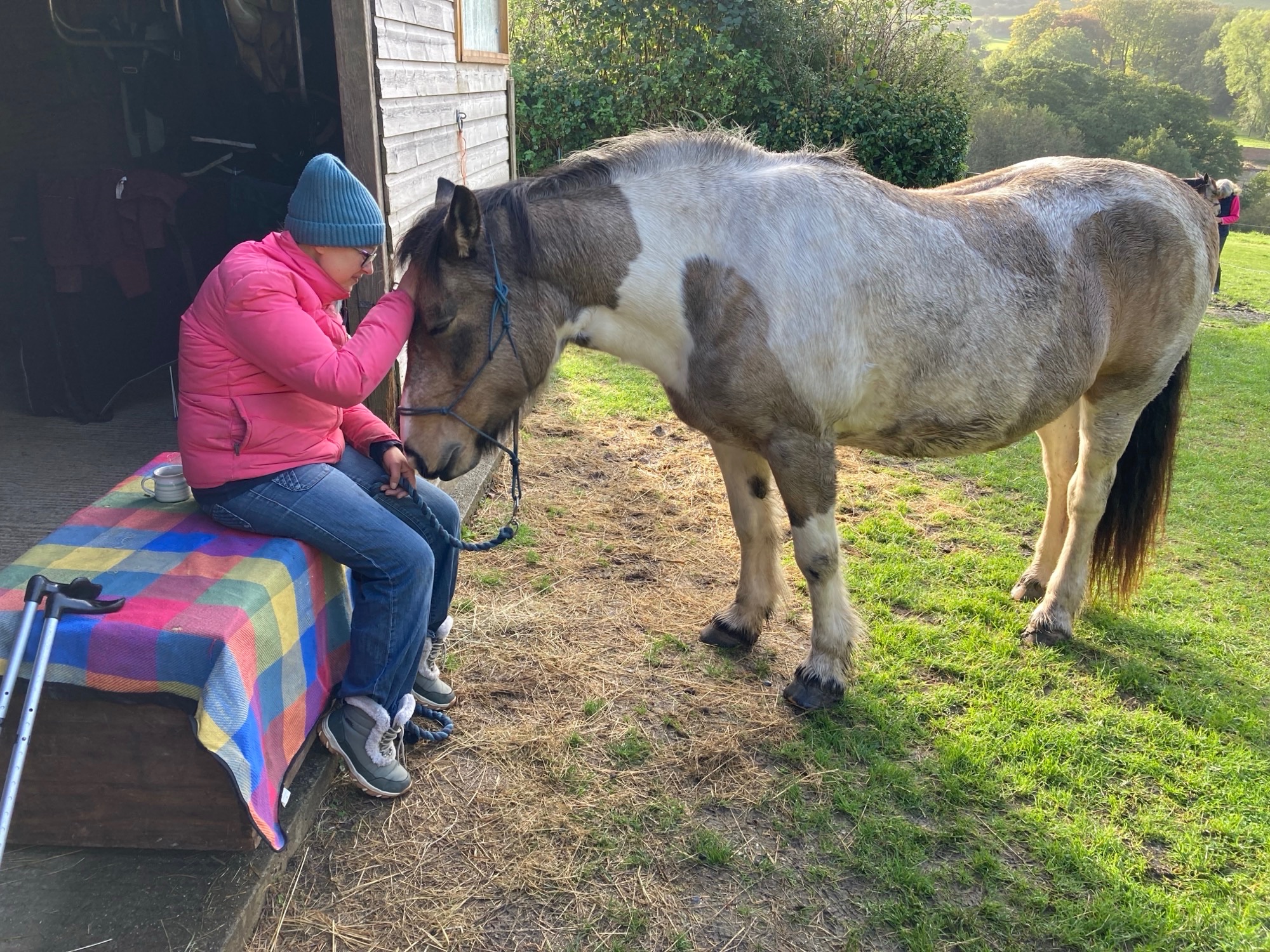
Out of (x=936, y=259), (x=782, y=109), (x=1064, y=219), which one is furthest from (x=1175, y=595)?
(x=782, y=109)

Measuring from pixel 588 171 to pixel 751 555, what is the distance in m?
1.68

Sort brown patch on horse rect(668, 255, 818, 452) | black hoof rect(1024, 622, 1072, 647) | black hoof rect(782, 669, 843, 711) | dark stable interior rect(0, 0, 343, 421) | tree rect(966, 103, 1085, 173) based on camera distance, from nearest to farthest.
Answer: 1. brown patch on horse rect(668, 255, 818, 452)
2. black hoof rect(782, 669, 843, 711)
3. black hoof rect(1024, 622, 1072, 647)
4. dark stable interior rect(0, 0, 343, 421)
5. tree rect(966, 103, 1085, 173)

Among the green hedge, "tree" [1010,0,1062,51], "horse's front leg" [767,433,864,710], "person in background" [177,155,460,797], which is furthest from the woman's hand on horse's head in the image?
"tree" [1010,0,1062,51]

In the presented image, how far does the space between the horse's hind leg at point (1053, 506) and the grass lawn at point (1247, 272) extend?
35.5ft

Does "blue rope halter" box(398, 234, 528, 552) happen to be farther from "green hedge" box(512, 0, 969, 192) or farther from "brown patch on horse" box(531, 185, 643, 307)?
"green hedge" box(512, 0, 969, 192)

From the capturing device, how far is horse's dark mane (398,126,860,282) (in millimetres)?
2439

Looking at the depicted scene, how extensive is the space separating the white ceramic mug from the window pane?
3872mm

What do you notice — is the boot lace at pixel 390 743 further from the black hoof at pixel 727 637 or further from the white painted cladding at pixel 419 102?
the white painted cladding at pixel 419 102

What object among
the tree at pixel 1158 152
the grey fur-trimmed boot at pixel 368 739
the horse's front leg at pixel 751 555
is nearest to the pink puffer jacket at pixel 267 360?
the grey fur-trimmed boot at pixel 368 739

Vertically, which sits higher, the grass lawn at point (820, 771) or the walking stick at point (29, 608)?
the walking stick at point (29, 608)

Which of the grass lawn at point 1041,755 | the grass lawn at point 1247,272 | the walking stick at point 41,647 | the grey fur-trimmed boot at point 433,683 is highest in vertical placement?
the walking stick at point 41,647

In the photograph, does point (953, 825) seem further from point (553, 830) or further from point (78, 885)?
point (78, 885)

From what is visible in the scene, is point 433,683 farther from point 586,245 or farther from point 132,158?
point 132,158

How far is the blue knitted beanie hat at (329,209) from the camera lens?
215 centimetres
